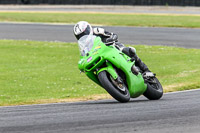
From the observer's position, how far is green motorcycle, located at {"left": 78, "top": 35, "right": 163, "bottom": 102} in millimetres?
8953

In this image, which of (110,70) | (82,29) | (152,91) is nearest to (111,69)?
(110,70)

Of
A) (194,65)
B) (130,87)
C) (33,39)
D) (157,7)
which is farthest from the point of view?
(157,7)

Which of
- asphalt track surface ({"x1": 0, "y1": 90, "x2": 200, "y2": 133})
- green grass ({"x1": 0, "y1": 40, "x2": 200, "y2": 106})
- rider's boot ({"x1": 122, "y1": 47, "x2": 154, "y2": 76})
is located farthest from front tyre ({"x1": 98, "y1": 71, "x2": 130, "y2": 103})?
green grass ({"x1": 0, "y1": 40, "x2": 200, "y2": 106})

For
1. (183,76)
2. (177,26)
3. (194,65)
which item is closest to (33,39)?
(177,26)

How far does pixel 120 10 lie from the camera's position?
4941 cm

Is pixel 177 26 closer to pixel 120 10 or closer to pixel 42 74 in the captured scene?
pixel 120 10

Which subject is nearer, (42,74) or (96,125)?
(96,125)

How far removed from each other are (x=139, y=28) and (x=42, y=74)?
18386 mm

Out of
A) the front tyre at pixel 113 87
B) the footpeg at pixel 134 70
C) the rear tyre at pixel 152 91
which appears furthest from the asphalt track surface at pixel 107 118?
the rear tyre at pixel 152 91

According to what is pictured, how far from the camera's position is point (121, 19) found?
40844 mm

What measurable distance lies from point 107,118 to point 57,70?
34.7 feet

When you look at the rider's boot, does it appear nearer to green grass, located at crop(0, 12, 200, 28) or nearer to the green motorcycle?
the green motorcycle

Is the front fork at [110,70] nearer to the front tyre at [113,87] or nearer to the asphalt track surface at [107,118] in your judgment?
the front tyre at [113,87]

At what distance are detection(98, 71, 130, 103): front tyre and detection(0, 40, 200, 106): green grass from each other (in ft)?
8.25
